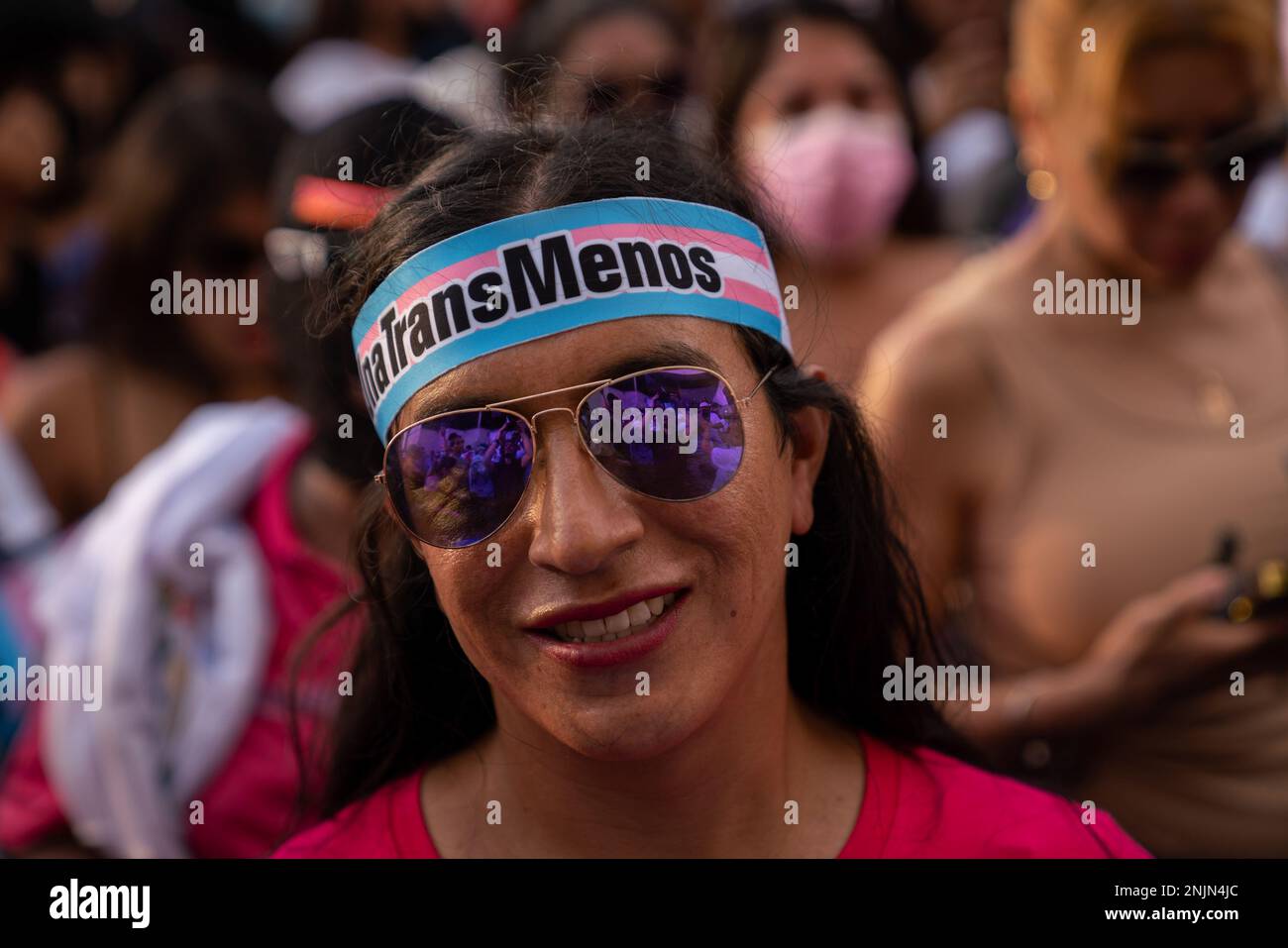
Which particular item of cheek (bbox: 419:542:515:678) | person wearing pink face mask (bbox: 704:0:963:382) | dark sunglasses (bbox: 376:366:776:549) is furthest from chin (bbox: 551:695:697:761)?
person wearing pink face mask (bbox: 704:0:963:382)

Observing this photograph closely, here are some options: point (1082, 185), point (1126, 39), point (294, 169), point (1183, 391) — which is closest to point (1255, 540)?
point (1183, 391)

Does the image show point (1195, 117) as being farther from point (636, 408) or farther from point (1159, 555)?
point (636, 408)

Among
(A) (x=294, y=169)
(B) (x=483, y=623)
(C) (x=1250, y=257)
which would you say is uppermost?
(A) (x=294, y=169)

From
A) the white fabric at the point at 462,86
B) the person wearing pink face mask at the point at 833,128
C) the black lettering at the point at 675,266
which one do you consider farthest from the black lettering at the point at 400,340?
the person wearing pink face mask at the point at 833,128

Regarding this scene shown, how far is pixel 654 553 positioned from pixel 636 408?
0.19m

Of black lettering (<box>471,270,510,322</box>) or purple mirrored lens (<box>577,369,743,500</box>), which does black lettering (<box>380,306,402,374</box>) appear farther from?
purple mirrored lens (<box>577,369,743,500</box>)

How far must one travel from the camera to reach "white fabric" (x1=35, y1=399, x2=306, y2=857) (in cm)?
301

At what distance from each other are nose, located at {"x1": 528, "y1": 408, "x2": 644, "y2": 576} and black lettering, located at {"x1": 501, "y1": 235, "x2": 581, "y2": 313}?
15 centimetres

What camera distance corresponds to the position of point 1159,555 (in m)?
2.95

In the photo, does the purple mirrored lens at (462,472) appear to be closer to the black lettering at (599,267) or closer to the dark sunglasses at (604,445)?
the dark sunglasses at (604,445)

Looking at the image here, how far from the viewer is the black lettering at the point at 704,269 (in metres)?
1.97

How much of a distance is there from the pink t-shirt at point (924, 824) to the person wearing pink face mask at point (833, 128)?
2.30m

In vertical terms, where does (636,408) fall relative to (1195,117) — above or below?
below

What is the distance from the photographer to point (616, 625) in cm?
189
